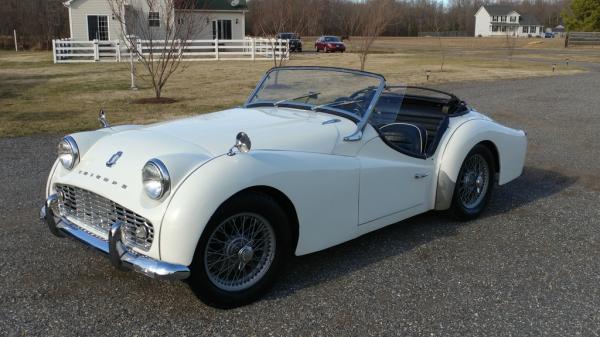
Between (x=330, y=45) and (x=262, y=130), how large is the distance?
35960 millimetres

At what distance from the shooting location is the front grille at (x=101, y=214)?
123 inches

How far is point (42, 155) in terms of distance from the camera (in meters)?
7.59

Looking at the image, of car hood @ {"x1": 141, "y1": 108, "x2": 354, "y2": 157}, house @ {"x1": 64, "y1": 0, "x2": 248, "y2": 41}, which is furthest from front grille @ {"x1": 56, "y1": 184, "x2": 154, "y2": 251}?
house @ {"x1": 64, "y1": 0, "x2": 248, "y2": 41}

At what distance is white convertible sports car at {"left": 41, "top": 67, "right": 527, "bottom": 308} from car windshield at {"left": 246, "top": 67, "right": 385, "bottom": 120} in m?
0.01

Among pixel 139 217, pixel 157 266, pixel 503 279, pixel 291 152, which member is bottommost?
pixel 503 279

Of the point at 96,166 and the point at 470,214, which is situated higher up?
the point at 96,166

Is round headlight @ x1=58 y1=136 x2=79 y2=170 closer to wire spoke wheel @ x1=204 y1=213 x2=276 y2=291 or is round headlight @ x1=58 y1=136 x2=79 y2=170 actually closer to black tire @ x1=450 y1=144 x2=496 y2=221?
wire spoke wheel @ x1=204 y1=213 x2=276 y2=291

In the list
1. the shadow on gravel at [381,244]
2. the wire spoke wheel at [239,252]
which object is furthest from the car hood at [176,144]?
the shadow on gravel at [381,244]

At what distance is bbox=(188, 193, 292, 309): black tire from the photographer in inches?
122

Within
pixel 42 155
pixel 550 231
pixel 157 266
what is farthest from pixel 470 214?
pixel 42 155

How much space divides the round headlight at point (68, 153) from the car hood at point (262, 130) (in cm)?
50

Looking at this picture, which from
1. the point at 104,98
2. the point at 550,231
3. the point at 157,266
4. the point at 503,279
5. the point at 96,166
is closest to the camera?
the point at 157,266

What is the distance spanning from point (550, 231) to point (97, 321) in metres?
3.81

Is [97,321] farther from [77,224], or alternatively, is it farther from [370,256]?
[370,256]
